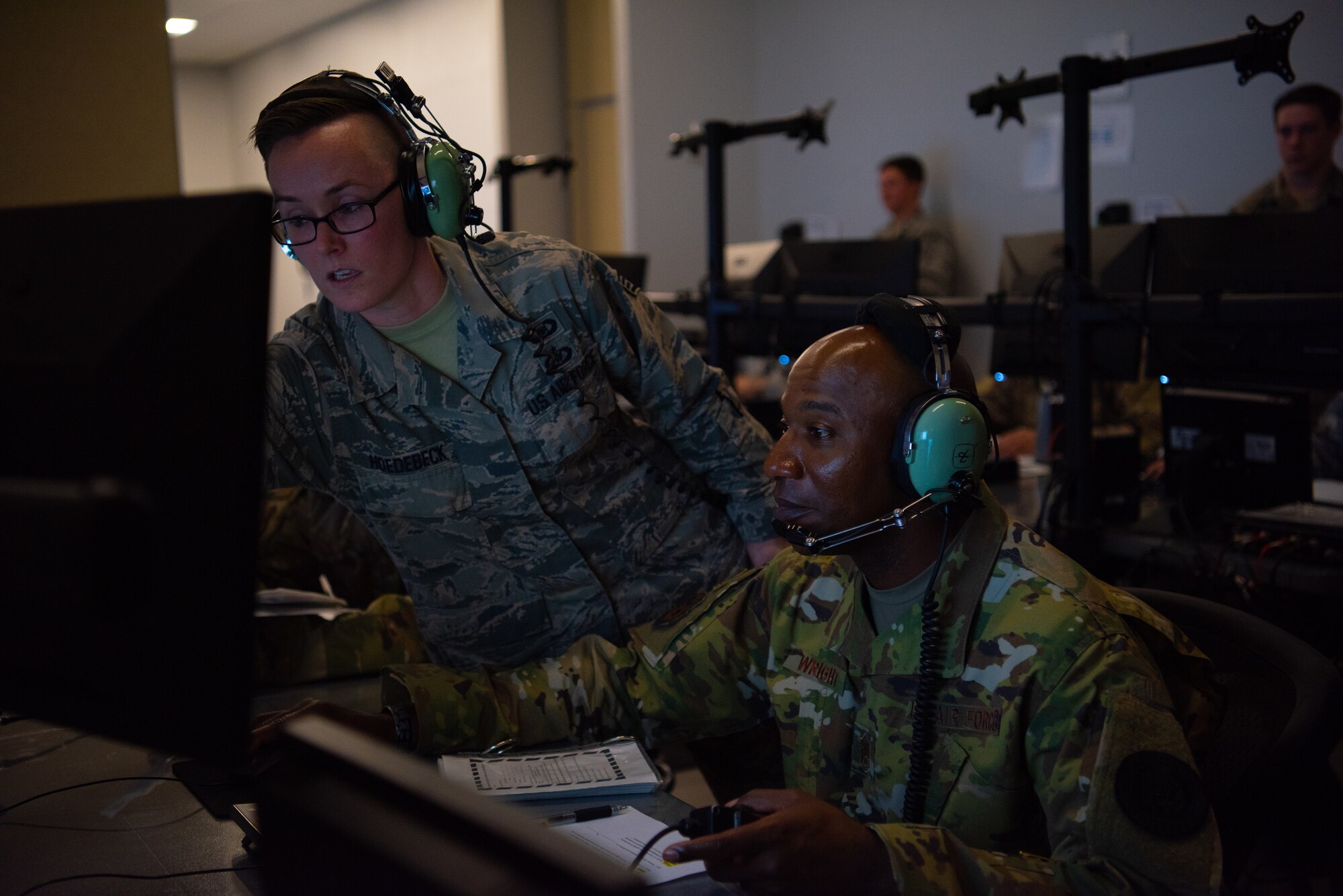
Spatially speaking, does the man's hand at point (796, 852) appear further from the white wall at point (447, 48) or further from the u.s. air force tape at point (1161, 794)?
the white wall at point (447, 48)

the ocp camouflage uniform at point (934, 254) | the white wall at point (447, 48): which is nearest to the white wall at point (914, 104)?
the ocp camouflage uniform at point (934, 254)

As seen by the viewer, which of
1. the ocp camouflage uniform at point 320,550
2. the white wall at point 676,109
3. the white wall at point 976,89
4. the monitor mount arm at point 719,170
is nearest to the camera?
the ocp camouflage uniform at point 320,550

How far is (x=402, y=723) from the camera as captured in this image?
129 centimetres

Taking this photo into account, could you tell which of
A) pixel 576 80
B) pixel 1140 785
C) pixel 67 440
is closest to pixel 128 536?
pixel 67 440

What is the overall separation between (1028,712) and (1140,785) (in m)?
0.14

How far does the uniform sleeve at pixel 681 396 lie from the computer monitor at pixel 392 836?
101 centimetres

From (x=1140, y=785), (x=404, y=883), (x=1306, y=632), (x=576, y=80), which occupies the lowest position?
(x=1306, y=632)

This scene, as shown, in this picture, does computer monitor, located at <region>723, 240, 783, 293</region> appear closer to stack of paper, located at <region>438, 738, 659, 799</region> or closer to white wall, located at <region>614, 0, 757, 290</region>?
white wall, located at <region>614, 0, 757, 290</region>

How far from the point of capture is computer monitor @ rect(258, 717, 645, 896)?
0.51 meters

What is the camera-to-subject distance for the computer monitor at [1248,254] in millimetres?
2148

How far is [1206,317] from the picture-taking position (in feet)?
7.14

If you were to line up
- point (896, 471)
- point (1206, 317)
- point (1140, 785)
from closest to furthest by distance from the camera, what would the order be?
point (1140, 785) < point (896, 471) < point (1206, 317)

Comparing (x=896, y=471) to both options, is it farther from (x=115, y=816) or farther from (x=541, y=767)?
(x=115, y=816)

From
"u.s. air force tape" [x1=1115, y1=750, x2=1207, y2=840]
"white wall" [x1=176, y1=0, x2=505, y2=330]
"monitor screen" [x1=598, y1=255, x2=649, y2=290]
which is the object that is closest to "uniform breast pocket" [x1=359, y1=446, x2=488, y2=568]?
"u.s. air force tape" [x1=1115, y1=750, x2=1207, y2=840]
